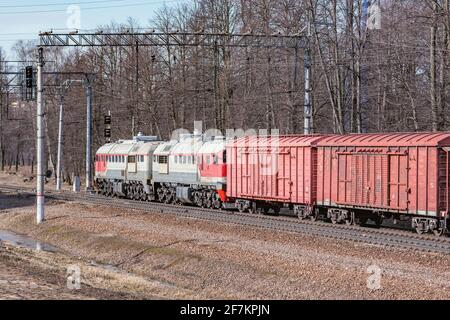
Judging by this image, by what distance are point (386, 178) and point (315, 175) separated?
3.84m

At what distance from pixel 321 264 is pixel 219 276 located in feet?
8.22

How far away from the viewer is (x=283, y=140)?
2889 cm

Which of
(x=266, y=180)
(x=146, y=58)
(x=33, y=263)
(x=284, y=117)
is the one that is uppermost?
(x=146, y=58)

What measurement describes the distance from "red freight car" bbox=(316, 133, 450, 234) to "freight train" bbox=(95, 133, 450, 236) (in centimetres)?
3

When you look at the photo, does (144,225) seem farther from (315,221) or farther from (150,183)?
(150,183)

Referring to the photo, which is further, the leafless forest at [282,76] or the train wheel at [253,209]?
the leafless forest at [282,76]

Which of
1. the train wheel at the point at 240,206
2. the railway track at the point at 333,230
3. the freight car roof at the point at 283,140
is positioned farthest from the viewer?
the train wheel at the point at 240,206

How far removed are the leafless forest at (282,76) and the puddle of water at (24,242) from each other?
1410 cm

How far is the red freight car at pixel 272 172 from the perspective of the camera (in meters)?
27.0

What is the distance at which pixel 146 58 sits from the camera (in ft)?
192

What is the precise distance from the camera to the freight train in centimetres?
2181

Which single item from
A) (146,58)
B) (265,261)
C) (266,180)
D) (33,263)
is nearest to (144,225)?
(266,180)

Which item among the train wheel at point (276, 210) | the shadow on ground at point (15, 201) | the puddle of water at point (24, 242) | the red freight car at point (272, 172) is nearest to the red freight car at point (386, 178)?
the red freight car at point (272, 172)

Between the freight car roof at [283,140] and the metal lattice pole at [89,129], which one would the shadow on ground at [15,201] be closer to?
the metal lattice pole at [89,129]
